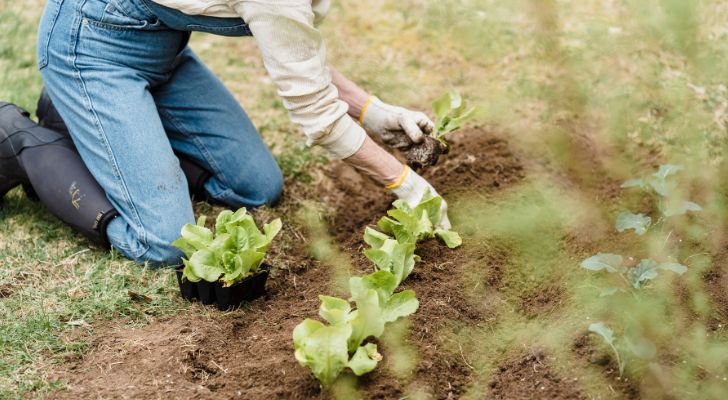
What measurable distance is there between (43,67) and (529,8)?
7.31 ft

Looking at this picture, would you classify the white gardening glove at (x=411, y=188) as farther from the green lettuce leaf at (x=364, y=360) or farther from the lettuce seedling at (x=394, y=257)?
the green lettuce leaf at (x=364, y=360)

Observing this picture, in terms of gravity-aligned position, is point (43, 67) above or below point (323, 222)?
above

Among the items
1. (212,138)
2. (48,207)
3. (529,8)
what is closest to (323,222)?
(212,138)

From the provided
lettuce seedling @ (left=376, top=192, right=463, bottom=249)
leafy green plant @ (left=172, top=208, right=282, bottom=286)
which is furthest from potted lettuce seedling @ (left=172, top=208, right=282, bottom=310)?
lettuce seedling @ (left=376, top=192, right=463, bottom=249)

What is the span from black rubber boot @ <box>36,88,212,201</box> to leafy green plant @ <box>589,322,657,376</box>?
170 cm

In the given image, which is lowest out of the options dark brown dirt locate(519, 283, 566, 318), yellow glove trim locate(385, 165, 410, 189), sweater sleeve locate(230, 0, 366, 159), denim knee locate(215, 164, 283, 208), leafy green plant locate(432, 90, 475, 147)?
denim knee locate(215, 164, 283, 208)

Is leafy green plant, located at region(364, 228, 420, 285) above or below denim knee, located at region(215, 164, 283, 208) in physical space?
above

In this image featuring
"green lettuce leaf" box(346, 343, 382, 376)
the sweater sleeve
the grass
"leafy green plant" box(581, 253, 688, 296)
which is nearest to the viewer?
the grass

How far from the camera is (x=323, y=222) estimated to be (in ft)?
9.91

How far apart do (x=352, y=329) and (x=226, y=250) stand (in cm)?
57

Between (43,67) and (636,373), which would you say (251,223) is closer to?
(43,67)

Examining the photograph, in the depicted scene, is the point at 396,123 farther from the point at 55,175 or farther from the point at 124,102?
the point at 55,175

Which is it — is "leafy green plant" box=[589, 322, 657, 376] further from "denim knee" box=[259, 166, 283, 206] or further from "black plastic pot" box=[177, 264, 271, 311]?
"denim knee" box=[259, 166, 283, 206]

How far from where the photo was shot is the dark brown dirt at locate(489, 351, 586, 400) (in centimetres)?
195
